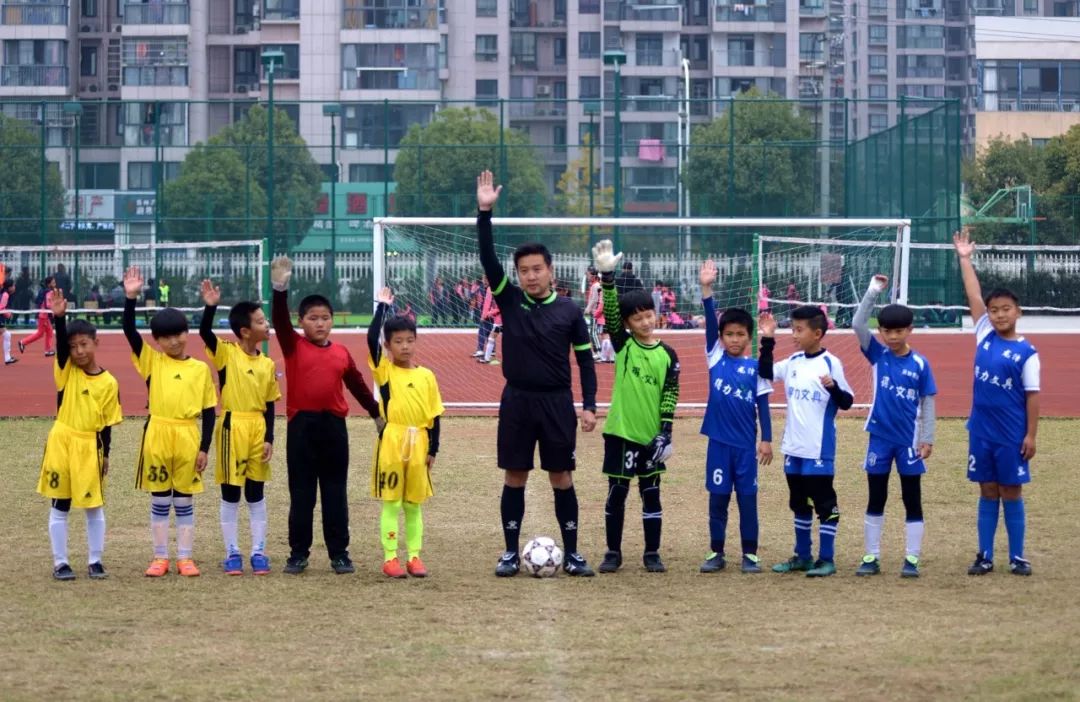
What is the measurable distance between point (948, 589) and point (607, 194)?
1313 inches

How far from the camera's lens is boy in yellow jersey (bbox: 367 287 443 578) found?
8.08m

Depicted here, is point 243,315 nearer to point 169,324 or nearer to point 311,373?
point 169,324

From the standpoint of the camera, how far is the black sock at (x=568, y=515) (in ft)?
26.8

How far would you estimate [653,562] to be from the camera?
8.23 metres

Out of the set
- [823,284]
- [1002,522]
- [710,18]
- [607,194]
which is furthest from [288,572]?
[710,18]

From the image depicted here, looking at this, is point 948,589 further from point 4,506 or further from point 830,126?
point 830,126

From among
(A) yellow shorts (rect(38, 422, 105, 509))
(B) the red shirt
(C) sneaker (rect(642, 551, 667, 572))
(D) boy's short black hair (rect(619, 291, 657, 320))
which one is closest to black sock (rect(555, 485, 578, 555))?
(C) sneaker (rect(642, 551, 667, 572))

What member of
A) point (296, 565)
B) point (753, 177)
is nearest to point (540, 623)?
point (296, 565)

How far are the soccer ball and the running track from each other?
9440mm

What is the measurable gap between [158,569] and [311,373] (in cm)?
133

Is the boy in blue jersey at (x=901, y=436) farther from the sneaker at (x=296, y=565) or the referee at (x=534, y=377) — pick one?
the sneaker at (x=296, y=565)

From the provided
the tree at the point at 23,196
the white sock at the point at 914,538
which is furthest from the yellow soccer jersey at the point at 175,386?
the tree at the point at 23,196

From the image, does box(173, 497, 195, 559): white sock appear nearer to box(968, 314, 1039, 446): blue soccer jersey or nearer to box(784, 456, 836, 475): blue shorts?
box(784, 456, 836, 475): blue shorts

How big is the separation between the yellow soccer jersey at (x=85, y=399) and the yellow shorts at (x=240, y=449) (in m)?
0.58
